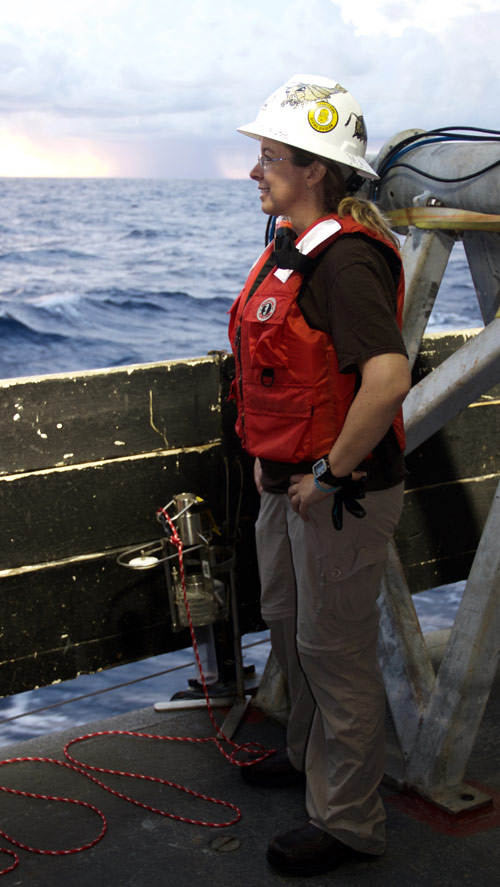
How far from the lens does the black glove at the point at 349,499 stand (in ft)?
7.80

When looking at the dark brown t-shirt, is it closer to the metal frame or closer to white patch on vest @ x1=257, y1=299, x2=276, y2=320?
white patch on vest @ x1=257, y1=299, x2=276, y2=320

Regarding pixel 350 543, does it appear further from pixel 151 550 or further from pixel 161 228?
pixel 161 228

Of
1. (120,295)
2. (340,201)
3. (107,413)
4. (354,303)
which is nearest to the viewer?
(354,303)

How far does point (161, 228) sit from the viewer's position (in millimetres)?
54188

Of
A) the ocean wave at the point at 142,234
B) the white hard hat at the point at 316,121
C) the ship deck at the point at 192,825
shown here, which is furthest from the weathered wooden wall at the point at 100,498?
the ocean wave at the point at 142,234

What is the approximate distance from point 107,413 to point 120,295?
3387 cm

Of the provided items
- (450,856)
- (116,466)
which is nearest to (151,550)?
(116,466)

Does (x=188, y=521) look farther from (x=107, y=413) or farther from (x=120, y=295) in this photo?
(x=120, y=295)


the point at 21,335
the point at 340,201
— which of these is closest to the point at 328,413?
the point at 340,201

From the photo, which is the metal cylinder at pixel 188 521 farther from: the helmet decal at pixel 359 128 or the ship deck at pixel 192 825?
the helmet decal at pixel 359 128

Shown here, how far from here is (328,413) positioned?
2373 mm

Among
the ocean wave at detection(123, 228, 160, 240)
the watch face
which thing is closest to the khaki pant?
the watch face

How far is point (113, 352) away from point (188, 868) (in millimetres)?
25014

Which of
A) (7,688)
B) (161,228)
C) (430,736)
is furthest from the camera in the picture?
(161,228)
